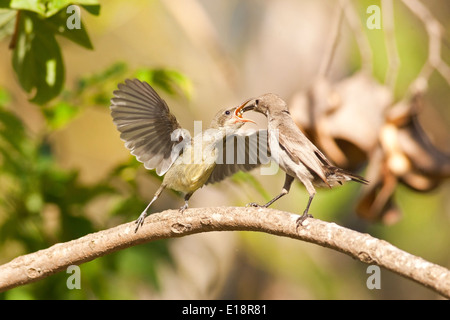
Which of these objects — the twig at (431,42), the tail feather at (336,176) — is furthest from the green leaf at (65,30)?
the twig at (431,42)

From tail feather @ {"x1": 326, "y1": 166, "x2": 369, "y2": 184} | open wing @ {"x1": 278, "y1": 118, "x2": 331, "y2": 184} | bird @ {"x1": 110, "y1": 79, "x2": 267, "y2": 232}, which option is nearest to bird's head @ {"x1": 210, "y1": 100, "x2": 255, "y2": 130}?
bird @ {"x1": 110, "y1": 79, "x2": 267, "y2": 232}

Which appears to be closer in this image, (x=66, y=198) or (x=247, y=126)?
(x=66, y=198)

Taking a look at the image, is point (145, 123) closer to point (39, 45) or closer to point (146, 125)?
point (146, 125)

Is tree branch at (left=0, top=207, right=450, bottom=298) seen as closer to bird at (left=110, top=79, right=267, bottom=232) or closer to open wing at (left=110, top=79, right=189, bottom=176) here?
bird at (left=110, top=79, right=267, bottom=232)

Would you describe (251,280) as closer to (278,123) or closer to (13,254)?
(13,254)

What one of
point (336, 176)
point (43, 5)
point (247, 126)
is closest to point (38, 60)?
point (43, 5)

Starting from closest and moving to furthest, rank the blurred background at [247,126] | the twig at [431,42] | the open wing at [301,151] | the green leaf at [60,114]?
the open wing at [301,151]
the twig at [431,42]
the blurred background at [247,126]
the green leaf at [60,114]

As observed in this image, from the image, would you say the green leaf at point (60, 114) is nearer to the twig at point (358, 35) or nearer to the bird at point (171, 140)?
the bird at point (171, 140)
